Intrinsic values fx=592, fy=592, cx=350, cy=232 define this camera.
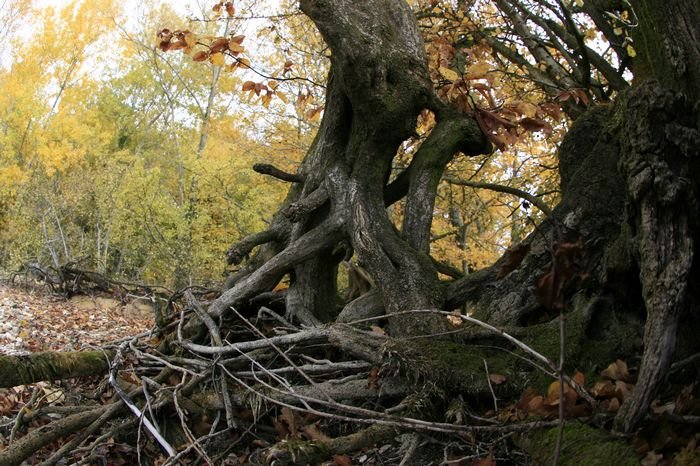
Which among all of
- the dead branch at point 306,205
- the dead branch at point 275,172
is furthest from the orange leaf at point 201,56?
the dead branch at point 306,205

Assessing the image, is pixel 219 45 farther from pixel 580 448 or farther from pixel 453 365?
pixel 580 448

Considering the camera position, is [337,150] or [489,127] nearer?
[489,127]

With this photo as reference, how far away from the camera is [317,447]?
99.7 inches

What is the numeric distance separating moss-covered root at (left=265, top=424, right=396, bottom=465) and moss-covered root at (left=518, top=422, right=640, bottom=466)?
0.67 meters

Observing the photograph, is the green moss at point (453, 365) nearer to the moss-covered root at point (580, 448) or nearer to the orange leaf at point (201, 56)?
the moss-covered root at point (580, 448)

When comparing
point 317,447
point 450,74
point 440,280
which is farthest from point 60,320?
point 317,447

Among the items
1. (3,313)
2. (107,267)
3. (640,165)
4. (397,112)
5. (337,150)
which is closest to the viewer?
(640,165)

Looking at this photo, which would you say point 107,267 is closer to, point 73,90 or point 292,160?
point 292,160

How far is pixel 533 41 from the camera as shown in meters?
6.13

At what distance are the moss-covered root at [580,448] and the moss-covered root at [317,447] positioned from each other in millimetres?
668

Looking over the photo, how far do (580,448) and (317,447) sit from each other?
41.8 inches

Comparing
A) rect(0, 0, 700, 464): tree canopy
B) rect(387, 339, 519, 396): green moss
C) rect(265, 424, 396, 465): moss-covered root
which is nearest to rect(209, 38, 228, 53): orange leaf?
rect(0, 0, 700, 464): tree canopy

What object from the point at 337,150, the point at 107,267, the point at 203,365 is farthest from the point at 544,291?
the point at 107,267

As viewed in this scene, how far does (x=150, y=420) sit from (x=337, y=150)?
2391 mm
